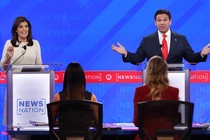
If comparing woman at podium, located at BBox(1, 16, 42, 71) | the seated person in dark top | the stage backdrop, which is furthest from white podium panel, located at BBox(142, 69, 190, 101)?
the stage backdrop

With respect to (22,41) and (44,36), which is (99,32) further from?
(22,41)

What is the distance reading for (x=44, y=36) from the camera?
29.0 ft

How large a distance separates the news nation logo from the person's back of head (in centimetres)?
119

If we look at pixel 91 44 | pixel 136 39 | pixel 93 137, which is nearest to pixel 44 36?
pixel 91 44

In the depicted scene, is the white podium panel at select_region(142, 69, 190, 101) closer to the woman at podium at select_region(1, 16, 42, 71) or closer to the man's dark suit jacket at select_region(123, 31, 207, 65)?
the man's dark suit jacket at select_region(123, 31, 207, 65)

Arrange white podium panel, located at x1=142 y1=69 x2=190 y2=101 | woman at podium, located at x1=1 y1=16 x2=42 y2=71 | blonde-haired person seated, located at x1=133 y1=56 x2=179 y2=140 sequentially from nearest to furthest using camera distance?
blonde-haired person seated, located at x1=133 y1=56 x2=179 y2=140
white podium panel, located at x1=142 y1=69 x2=190 y2=101
woman at podium, located at x1=1 y1=16 x2=42 y2=71

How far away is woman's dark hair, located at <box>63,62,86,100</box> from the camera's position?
429 centimetres

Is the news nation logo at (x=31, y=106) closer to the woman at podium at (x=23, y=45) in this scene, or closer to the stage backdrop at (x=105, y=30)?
the woman at podium at (x=23, y=45)

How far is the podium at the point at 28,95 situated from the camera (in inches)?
198

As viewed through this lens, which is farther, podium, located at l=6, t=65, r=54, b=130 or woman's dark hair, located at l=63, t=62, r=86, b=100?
podium, located at l=6, t=65, r=54, b=130

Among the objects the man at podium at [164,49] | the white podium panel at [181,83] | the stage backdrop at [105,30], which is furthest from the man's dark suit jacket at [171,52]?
the stage backdrop at [105,30]

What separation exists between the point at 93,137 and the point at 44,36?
5013mm

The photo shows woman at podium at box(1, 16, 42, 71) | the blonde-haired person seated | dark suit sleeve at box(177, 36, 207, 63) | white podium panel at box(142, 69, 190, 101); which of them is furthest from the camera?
woman at podium at box(1, 16, 42, 71)

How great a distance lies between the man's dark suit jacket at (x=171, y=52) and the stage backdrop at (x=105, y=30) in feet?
9.68
